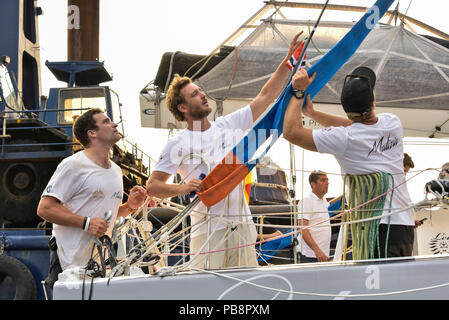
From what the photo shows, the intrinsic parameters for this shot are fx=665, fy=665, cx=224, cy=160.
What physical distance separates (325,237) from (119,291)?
316 cm

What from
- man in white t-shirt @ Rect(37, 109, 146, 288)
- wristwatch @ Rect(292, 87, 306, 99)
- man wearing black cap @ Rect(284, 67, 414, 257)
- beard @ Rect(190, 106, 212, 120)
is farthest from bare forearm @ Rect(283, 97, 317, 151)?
man in white t-shirt @ Rect(37, 109, 146, 288)

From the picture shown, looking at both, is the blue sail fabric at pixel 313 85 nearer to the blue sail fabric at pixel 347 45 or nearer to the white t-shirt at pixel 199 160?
the blue sail fabric at pixel 347 45

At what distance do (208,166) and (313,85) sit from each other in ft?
2.43

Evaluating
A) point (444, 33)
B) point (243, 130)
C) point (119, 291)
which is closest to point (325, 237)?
point (243, 130)

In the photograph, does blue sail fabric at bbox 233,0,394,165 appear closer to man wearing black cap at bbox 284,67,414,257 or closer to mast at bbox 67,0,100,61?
man wearing black cap at bbox 284,67,414,257

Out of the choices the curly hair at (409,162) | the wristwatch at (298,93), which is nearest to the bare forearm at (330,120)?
the wristwatch at (298,93)

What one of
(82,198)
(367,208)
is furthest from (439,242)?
(82,198)

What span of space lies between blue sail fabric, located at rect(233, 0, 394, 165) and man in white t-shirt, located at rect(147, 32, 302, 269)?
0.26m

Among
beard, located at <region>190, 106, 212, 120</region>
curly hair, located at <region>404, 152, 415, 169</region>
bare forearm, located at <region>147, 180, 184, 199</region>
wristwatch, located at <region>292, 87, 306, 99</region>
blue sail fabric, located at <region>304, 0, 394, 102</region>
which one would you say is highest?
blue sail fabric, located at <region>304, 0, 394, 102</region>

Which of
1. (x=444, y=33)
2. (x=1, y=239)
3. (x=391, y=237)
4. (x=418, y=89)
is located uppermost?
(x=444, y=33)

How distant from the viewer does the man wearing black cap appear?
3.21 meters

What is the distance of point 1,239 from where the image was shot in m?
7.96

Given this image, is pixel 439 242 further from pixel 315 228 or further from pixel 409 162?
pixel 315 228
